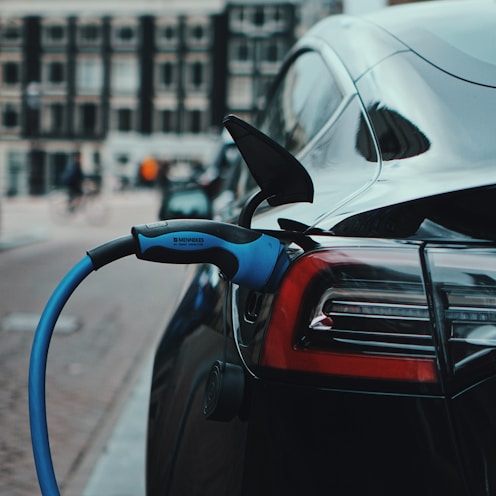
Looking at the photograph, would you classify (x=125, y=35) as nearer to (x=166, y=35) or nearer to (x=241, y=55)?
(x=166, y=35)

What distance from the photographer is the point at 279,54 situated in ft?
183

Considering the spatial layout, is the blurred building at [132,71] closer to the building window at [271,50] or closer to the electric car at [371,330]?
the building window at [271,50]

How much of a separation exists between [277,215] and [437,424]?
523mm

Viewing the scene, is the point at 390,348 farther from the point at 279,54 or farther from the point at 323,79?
the point at 279,54

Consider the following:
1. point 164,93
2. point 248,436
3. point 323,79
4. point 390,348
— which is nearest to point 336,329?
point 390,348

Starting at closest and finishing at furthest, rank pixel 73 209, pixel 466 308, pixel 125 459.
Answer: pixel 466 308 → pixel 125 459 → pixel 73 209

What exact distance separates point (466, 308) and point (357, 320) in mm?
136

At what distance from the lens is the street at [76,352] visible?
3492 millimetres

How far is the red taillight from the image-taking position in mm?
979

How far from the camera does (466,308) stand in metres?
0.98

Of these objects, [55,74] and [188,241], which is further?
[55,74]

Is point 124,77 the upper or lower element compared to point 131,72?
lower

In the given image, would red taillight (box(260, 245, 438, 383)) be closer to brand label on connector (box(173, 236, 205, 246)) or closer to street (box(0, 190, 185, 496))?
brand label on connector (box(173, 236, 205, 246))

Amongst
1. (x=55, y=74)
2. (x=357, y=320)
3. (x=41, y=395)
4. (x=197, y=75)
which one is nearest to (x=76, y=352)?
(x=41, y=395)
